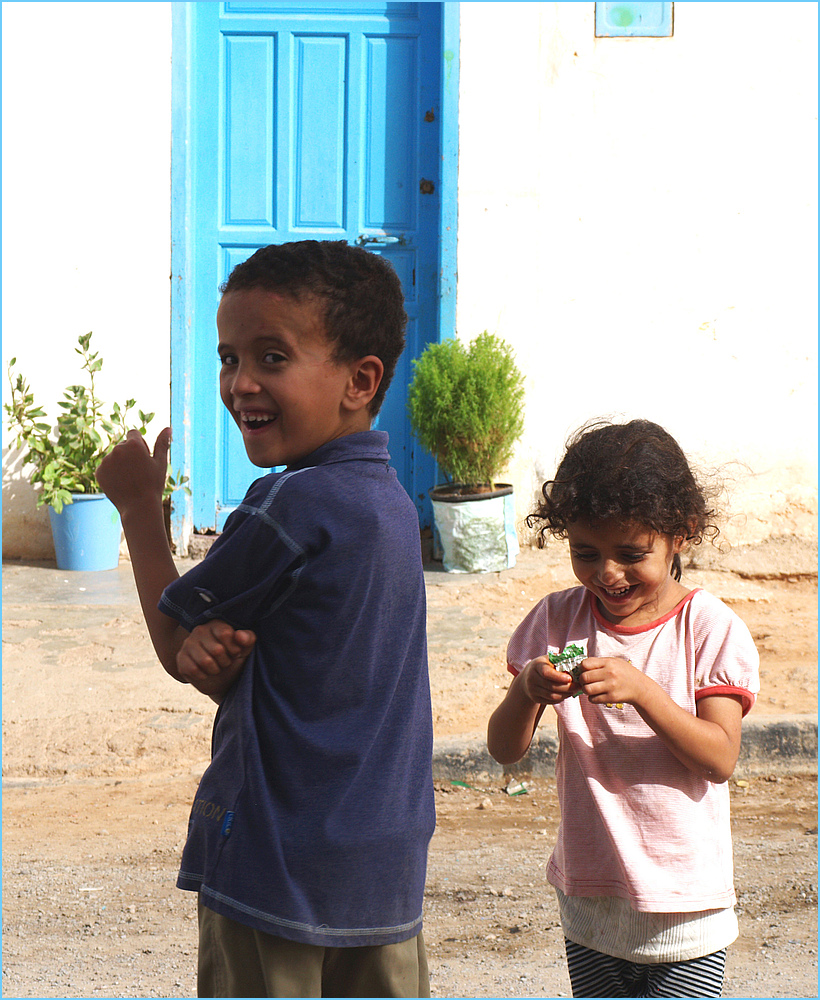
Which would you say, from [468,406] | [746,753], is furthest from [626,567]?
[468,406]

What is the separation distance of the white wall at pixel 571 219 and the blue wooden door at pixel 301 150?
0.24m

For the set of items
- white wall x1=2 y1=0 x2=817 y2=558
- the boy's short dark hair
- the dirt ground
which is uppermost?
white wall x1=2 y1=0 x2=817 y2=558

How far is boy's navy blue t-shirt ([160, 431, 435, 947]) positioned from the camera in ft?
4.43

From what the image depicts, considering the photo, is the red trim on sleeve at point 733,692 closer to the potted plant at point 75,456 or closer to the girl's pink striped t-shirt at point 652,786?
the girl's pink striped t-shirt at point 652,786

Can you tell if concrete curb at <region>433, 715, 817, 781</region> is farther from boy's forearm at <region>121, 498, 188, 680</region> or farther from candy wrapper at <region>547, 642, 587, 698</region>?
boy's forearm at <region>121, 498, 188, 680</region>

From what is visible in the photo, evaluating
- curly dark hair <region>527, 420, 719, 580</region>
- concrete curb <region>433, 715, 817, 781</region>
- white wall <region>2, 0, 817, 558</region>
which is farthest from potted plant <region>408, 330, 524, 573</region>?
curly dark hair <region>527, 420, 719, 580</region>

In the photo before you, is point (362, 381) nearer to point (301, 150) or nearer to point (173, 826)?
point (173, 826)

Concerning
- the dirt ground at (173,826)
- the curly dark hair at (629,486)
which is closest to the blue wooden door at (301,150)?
the dirt ground at (173,826)

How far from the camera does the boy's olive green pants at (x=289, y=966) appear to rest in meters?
1.37

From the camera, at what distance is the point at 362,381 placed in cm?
156

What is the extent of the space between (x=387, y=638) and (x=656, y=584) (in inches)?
21.5

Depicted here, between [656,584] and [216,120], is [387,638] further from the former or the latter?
[216,120]

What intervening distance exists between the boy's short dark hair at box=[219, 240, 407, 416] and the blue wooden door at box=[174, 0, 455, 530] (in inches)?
188

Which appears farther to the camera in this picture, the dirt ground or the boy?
the dirt ground
